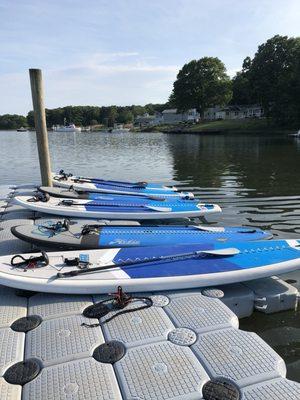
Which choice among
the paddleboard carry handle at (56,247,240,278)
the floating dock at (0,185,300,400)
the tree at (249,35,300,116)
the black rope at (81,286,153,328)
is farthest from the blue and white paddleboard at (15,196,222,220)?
the tree at (249,35,300,116)

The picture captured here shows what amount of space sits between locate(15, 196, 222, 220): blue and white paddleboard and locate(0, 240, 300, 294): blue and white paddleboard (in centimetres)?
267

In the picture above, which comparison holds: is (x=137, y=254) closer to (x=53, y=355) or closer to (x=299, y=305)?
(x=53, y=355)

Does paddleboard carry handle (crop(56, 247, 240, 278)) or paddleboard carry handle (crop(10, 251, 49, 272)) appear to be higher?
paddleboard carry handle (crop(10, 251, 49, 272))

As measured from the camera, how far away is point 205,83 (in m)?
68.9

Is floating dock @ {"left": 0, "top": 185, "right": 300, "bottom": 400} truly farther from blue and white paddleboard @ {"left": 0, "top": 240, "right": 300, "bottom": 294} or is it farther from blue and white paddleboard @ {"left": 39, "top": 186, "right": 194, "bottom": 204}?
blue and white paddleboard @ {"left": 39, "top": 186, "right": 194, "bottom": 204}

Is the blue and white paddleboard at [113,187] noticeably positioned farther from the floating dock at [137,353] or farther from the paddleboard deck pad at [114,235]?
the floating dock at [137,353]

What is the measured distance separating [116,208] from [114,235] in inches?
90.1

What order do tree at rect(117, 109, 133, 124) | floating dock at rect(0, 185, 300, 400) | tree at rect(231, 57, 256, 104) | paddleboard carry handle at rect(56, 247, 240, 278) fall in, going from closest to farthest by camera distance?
1. floating dock at rect(0, 185, 300, 400)
2. paddleboard carry handle at rect(56, 247, 240, 278)
3. tree at rect(231, 57, 256, 104)
4. tree at rect(117, 109, 133, 124)

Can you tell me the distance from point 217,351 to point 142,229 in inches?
139

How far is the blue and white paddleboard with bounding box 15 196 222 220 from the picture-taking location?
803 centimetres

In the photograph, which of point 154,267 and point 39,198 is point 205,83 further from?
point 154,267

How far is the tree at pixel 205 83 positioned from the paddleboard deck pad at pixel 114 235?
2636 inches

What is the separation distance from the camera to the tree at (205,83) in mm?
69062

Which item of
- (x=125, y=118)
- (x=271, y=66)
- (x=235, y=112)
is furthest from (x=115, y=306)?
(x=125, y=118)
